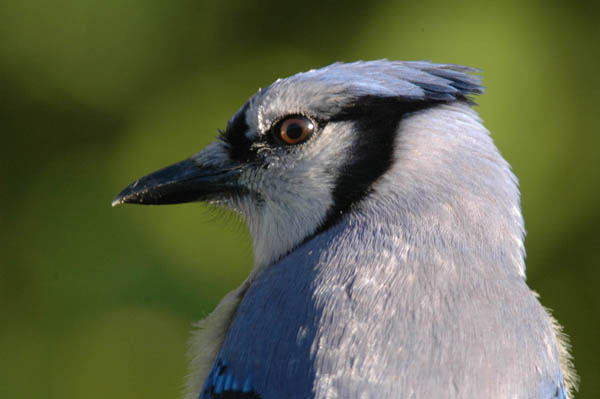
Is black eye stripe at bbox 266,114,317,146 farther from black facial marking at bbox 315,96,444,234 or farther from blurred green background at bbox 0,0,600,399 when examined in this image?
blurred green background at bbox 0,0,600,399

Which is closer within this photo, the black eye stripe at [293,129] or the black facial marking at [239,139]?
the black eye stripe at [293,129]

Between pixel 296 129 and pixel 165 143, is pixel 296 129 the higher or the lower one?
the higher one

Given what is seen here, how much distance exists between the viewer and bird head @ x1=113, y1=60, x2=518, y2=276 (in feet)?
6.01

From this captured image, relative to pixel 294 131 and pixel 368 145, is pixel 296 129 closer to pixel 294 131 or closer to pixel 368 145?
pixel 294 131

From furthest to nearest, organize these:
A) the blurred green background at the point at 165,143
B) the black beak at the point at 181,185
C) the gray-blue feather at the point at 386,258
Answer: the blurred green background at the point at 165,143 → the black beak at the point at 181,185 → the gray-blue feather at the point at 386,258

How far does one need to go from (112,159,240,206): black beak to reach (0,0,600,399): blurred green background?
96 centimetres

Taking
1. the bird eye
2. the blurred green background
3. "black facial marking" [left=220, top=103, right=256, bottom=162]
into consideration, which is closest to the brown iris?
the bird eye

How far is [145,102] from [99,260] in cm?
67

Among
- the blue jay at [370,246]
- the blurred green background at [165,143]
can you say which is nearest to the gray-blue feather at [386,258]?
the blue jay at [370,246]

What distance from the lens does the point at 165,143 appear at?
125 inches

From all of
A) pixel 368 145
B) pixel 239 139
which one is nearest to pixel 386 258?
pixel 368 145

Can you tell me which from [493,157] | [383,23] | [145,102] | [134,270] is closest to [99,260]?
[134,270]

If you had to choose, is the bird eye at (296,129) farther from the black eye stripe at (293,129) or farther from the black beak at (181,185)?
the black beak at (181,185)

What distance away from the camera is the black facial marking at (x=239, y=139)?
199 centimetres
